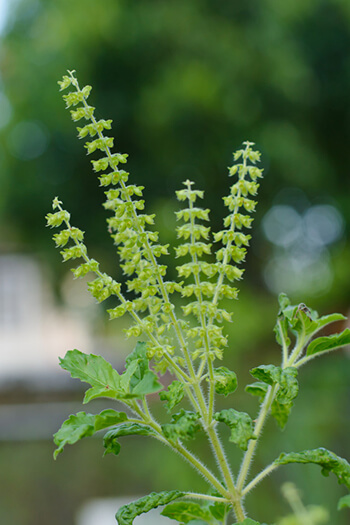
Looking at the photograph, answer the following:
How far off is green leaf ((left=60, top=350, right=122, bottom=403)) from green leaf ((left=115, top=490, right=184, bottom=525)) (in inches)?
3.6

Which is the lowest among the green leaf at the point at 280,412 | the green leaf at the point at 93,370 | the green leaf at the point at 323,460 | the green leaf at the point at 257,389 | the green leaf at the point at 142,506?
the green leaf at the point at 142,506

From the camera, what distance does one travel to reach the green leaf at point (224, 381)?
1.51 ft

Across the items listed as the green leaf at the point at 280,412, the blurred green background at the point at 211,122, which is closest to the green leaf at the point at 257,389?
the green leaf at the point at 280,412

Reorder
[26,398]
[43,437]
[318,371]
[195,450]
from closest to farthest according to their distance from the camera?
[43,437]
[195,450]
[318,371]
[26,398]

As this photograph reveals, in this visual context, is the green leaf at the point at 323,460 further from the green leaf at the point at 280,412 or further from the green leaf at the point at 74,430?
the green leaf at the point at 74,430

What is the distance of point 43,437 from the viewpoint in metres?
3.53

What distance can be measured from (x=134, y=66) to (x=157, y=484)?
11.8 feet

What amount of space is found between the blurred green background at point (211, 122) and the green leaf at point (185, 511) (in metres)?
4.34

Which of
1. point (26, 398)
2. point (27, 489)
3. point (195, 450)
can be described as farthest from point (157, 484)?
point (26, 398)

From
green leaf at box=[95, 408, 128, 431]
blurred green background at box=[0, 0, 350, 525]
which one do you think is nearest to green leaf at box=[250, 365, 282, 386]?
green leaf at box=[95, 408, 128, 431]

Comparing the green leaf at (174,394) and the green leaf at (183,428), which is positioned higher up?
the green leaf at (174,394)

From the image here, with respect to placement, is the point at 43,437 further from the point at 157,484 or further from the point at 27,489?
the point at 157,484

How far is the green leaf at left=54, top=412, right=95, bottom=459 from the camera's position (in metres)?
0.40

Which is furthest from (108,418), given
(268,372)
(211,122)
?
(211,122)
